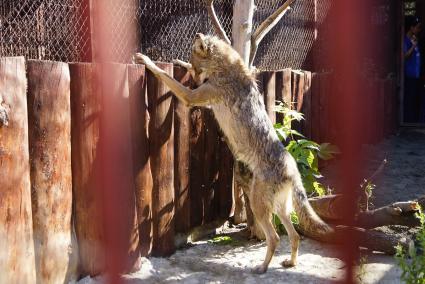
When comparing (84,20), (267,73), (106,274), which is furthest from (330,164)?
(106,274)

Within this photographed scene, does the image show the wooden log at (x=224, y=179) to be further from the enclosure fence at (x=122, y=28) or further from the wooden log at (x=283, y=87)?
the enclosure fence at (x=122, y=28)

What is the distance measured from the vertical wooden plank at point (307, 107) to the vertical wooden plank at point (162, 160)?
2927mm

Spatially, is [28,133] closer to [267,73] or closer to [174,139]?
[174,139]

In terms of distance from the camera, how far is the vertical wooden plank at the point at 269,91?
5.88 m

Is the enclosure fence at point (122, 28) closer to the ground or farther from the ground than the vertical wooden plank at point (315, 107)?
farther from the ground

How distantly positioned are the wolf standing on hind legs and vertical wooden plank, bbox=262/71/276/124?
2.82 feet

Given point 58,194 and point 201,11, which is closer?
point 58,194

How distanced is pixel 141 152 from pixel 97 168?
0.54 meters

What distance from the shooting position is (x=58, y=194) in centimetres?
365

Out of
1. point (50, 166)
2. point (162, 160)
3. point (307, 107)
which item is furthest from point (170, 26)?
point (50, 166)

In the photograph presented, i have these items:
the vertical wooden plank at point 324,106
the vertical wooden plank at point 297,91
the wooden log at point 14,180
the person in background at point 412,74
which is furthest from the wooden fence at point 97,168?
the person in background at point 412,74

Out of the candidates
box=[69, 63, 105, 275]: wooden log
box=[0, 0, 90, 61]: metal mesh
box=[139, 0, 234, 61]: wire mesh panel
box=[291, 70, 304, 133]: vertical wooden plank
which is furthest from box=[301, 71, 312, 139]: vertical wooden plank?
box=[69, 63, 105, 275]: wooden log

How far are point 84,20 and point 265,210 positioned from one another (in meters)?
2.76

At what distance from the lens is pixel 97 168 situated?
399cm
